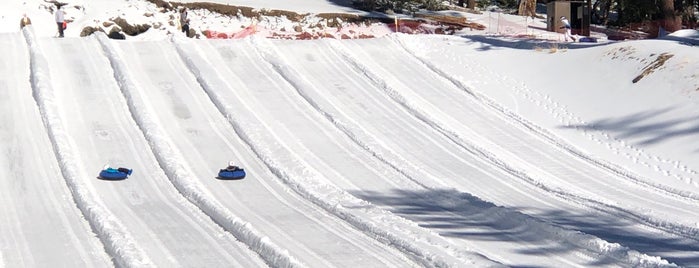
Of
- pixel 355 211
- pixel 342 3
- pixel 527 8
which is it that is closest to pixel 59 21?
pixel 342 3

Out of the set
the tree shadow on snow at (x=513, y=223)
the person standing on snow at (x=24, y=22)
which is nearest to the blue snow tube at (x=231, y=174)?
the tree shadow on snow at (x=513, y=223)

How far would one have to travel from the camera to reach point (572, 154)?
66.1ft

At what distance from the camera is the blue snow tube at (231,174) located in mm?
→ 16672

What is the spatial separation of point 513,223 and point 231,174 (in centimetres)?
548

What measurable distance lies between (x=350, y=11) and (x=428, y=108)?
55.8ft

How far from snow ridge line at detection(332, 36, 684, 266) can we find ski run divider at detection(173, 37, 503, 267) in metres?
1.40

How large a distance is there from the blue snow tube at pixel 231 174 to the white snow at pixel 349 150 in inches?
6.5

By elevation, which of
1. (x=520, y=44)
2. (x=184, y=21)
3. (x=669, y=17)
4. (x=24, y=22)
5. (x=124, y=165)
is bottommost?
(x=124, y=165)

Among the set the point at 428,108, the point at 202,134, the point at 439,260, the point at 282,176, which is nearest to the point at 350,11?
the point at 428,108

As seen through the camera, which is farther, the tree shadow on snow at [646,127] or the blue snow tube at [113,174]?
the tree shadow on snow at [646,127]

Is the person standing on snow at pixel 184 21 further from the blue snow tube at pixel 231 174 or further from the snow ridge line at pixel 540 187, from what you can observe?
the blue snow tube at pixel 231 174

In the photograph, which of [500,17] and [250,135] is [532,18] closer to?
[500,17]

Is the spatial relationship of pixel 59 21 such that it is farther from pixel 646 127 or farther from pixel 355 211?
pixel 355 211

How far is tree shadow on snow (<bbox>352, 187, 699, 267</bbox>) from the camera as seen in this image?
471 inches
